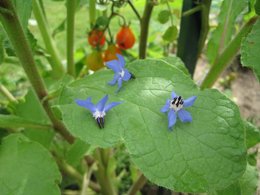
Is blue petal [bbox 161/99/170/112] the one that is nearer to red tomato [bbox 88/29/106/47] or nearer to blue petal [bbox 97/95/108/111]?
blue petal [bbox 97/95/108/111]

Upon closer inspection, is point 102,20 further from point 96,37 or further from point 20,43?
point 20,43

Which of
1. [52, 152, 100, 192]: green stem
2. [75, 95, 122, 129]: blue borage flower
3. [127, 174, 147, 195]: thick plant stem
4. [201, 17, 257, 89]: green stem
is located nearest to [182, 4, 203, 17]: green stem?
[201, 17, 257, 89]: green stem

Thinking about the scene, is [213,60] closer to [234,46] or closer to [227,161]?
[234,46]

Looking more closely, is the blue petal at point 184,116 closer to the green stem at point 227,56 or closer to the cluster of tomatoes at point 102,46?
the green stem at point 227,56

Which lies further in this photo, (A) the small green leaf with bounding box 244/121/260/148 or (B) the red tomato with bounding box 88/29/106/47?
(B) the red tomato with bounding box 88/29/106/47

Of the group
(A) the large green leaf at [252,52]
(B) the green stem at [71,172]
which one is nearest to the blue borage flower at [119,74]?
(A) the large green leaf at [252,52]

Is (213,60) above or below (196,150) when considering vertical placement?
below

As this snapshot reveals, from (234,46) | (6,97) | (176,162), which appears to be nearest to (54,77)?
(6,97)
